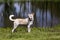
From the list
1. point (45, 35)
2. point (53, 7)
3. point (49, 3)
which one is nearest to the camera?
point (45, 35)

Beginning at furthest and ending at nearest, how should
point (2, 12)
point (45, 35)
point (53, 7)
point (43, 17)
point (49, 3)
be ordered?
1. point (49, 3)
2. point (53, 7)
3. point (2, 12)
4. point (43, 17)
5. point (45, 35)

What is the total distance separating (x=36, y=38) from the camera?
2049 mm

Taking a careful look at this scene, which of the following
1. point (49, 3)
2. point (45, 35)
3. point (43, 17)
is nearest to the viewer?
point (45, 35)

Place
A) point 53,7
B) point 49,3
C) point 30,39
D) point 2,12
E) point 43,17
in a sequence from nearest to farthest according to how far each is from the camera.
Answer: point 30,39 < point 43,17 < point 2,12 < point 53,7 < point 49,3

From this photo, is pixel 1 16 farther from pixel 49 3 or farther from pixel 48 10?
pixel 49 3

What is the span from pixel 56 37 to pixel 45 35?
0.46 ft

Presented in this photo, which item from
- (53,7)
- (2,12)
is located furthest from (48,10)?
(2,12)

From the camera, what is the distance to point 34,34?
2.18 metres

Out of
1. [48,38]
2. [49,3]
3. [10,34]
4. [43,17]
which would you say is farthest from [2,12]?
[48,38]

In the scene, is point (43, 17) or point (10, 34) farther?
point (43, 17)

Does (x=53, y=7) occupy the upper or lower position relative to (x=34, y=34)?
upper

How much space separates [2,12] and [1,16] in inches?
11.8

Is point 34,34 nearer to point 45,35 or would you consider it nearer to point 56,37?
point 45,35

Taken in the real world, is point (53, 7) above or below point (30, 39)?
above
